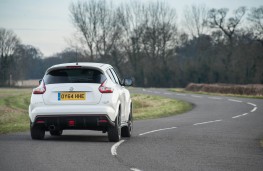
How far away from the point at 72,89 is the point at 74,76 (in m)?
0.64

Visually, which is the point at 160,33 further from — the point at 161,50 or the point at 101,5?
the point at 101,5

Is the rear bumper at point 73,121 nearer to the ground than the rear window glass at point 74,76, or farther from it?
nearer to the ground

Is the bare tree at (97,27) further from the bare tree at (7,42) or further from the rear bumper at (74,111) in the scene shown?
the rear bumper at (74,111)

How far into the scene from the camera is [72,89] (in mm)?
12914

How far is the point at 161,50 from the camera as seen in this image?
86.8 m

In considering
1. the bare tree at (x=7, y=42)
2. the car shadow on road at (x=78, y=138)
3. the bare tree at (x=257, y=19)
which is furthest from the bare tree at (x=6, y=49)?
the car shadow on road at (x=78, y=138)

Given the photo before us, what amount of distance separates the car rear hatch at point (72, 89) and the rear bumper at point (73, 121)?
12.0 inches

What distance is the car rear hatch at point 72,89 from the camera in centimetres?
1291

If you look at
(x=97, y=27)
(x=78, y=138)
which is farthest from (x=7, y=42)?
(x=78, y=138)

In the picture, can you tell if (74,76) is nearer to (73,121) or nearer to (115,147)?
(73,121)

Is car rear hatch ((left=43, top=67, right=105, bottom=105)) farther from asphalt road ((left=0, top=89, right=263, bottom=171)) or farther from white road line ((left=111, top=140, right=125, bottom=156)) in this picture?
white road line ((left=111, top=140, right=125, bottom=156))

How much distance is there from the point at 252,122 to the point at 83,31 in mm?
62357

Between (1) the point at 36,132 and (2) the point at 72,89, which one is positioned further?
(1) the point at 36,132

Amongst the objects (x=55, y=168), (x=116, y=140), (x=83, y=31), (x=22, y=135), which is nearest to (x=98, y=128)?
(x=116, y=140)
